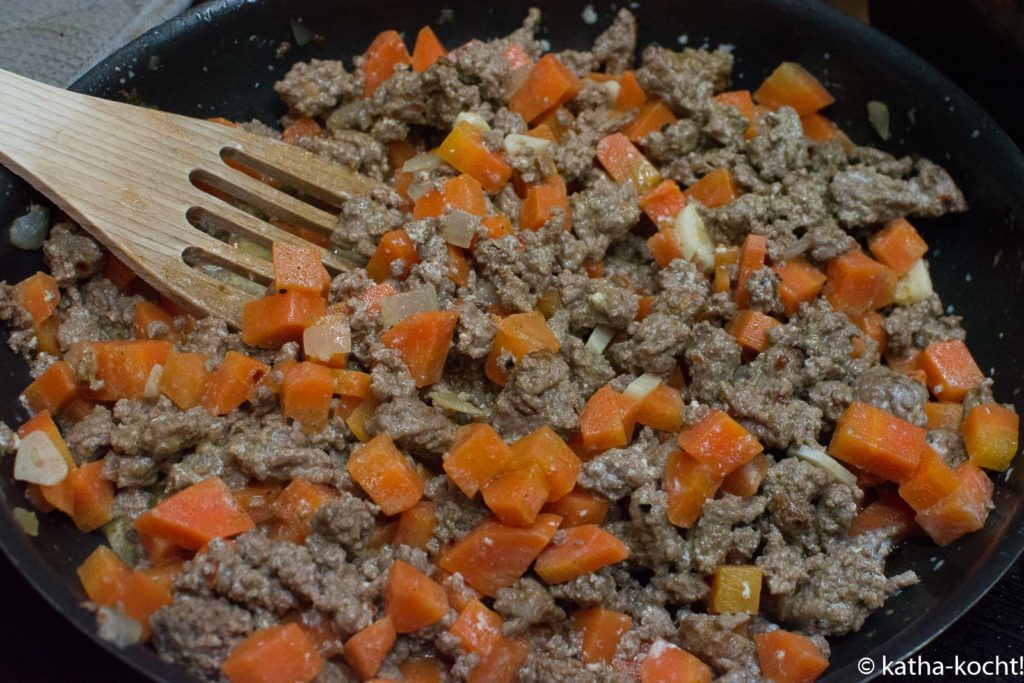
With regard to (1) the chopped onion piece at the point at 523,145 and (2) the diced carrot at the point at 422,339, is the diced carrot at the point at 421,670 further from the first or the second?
(1) the chopped onion piece at the point at 523,145

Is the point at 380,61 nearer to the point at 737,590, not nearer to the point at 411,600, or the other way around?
the point at 411,600

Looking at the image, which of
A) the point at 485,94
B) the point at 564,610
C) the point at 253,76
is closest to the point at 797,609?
the point at 564,610

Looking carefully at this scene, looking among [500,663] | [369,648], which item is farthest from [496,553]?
[369,648]

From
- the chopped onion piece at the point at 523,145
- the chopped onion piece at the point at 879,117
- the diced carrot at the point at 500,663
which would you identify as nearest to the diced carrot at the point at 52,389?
the diced carrot at the point at 500,663

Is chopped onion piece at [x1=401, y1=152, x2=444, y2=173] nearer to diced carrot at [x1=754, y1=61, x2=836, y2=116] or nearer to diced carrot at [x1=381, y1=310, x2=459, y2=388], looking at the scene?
diced carrot at [x1=381, y1=310, x2=459, y2=388]

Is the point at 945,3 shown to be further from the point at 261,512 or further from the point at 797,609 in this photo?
the point at 261,512

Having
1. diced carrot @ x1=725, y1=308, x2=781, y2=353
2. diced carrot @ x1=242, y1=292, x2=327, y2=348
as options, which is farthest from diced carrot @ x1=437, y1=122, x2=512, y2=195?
diced carrot @ x1=725, y1=308, x2=781, y2=353
